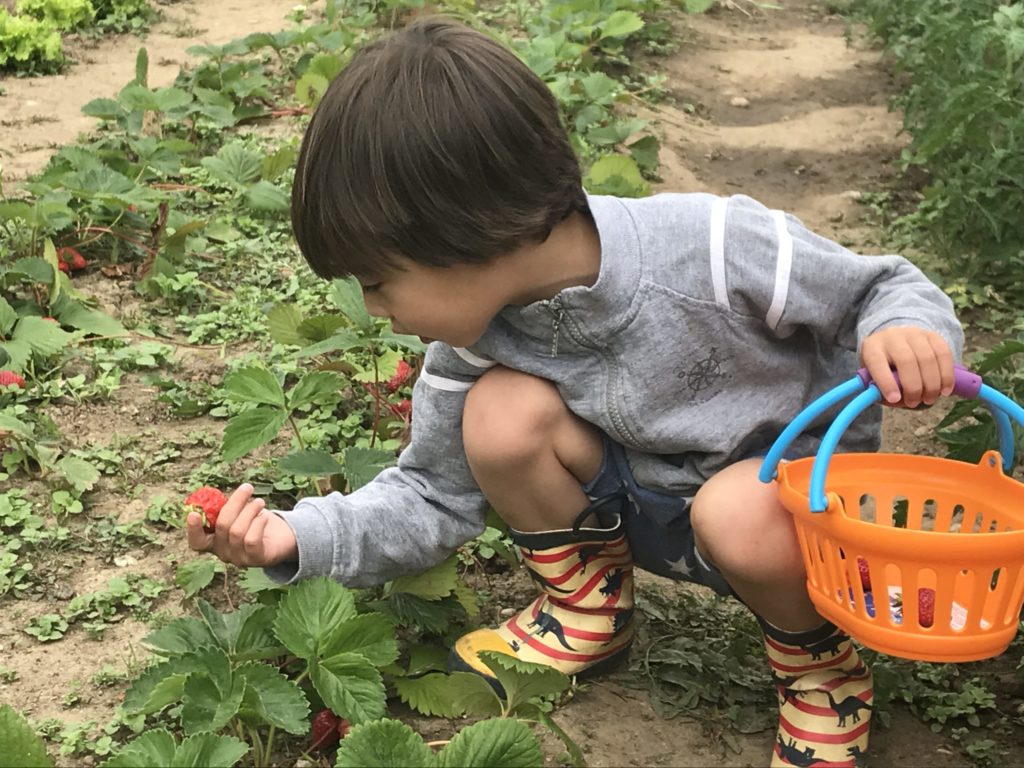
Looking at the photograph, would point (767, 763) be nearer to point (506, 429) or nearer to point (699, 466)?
point (699, 466)

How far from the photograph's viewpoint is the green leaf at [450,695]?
74.5 inches

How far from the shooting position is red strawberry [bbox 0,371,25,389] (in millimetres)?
2770

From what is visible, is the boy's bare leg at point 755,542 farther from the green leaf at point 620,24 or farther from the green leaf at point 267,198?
the green leaf at point 620,24

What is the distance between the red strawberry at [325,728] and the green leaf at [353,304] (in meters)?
0.85

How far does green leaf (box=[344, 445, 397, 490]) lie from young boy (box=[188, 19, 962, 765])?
70 millimetres

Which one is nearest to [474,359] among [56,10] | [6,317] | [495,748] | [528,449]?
[528,449]

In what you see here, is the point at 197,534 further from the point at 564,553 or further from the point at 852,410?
the point at 852,410

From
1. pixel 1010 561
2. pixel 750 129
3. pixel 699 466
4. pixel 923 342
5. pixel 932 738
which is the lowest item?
pixel 750 129

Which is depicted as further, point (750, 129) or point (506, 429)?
point (750, 129)

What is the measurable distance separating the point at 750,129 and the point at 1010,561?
3.63 meters

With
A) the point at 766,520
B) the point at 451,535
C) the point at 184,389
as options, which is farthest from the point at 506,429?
the point at 184,389

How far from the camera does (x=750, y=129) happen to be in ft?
16.2

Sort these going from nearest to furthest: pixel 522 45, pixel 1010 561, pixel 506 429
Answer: pixel 1010 561 → pixel 506 429 → pixel 522 45

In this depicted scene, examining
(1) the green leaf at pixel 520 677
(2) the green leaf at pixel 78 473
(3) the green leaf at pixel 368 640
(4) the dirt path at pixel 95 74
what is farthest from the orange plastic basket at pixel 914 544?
(4) the dirt path at pixel 95 74
